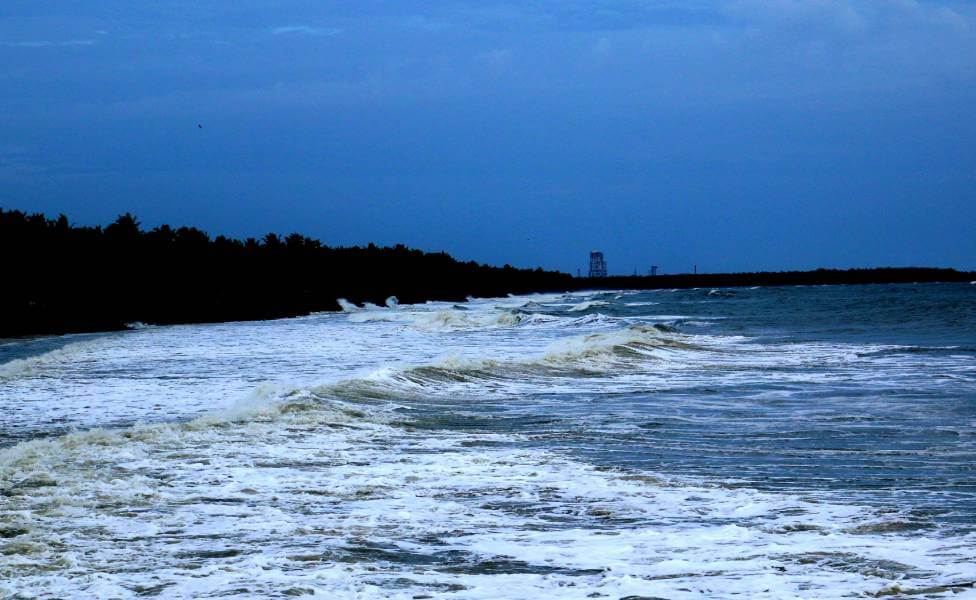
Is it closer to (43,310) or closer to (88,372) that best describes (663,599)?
(88,372)

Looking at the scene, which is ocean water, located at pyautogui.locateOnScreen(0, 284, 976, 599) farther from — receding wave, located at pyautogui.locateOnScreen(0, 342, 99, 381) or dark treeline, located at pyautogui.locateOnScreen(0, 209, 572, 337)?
dark treeline, located at pyautogui.locateOnScreen(0, 209, 572, 337)

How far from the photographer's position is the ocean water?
5.63 m

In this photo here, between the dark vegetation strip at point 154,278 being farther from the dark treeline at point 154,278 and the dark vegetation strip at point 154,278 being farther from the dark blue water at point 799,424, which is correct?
the dark blue water at point 799,424

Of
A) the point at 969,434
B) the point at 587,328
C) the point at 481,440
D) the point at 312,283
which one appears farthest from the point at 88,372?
the point at 312,283

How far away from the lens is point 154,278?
162 ft

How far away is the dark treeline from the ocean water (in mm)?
23692

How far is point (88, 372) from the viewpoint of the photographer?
61.9 feet

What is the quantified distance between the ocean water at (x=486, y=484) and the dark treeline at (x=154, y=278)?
23692mm

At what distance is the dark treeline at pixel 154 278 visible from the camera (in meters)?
40.5

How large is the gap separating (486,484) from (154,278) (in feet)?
144

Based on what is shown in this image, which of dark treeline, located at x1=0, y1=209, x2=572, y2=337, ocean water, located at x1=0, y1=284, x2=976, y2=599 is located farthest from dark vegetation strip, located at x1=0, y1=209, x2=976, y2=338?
ocean water, located at x1=0, y1=284, x2=976, y2=599

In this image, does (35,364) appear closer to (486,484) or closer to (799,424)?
(799,424)

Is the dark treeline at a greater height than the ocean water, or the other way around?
the dark treeline

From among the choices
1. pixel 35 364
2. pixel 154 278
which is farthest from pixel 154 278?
pixel 35 364
